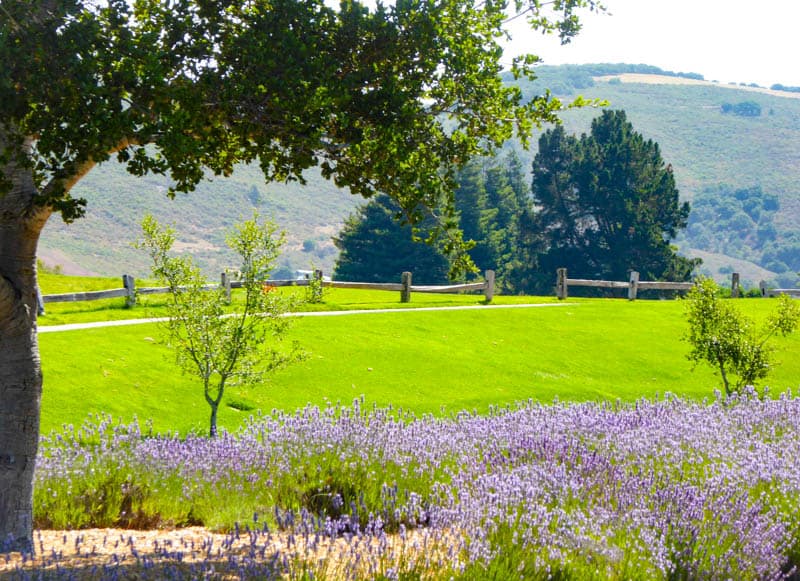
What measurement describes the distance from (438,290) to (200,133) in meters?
37.2

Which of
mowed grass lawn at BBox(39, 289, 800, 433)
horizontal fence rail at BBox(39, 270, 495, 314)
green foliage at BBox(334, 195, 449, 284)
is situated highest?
green foliage at BBox(334, 195, 449, 284)

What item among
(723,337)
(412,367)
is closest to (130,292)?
(412,367)

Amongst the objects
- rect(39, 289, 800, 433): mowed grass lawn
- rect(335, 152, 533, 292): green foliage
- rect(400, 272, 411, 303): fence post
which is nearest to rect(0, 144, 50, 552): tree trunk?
rect(39, 289, 800, 433): mowed grass lawn

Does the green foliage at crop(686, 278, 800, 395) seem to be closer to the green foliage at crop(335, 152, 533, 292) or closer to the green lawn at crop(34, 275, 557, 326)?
the green lawn at crop(34, 275, 557, 326)

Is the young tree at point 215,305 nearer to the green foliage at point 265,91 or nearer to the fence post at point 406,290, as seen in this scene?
the green foliage at point 265,91

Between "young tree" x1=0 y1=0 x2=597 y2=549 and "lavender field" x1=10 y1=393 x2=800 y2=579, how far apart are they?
1711mm

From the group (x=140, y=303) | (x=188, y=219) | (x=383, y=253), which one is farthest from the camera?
(x=188, y=219)

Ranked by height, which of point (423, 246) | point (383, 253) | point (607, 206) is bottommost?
point (383, 253)

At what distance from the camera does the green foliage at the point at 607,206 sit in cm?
6438

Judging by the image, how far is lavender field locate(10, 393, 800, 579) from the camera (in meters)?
6.44

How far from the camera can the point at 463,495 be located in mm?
7191

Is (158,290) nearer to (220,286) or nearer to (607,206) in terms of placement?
(220,286)

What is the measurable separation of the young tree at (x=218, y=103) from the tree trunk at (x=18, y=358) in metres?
0.01

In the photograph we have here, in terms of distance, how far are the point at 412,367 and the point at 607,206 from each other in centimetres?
4817
